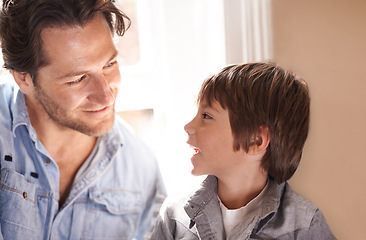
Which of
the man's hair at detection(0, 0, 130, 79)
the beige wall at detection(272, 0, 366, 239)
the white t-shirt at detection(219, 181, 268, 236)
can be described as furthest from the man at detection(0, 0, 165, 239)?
the beige wall at detection(272, 0, 366, 239)

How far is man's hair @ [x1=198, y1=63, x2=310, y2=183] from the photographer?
1.29 metres

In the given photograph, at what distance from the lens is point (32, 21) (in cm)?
141

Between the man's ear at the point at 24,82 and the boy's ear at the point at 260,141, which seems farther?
the man's ear at the point at 24,82

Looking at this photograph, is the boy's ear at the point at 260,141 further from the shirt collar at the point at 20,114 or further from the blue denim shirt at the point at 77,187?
the shirt collar at the point at 20,114

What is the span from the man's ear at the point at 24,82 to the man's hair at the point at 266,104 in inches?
23.0

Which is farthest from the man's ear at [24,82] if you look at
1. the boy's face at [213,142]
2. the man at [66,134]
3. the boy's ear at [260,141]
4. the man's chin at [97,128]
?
the boy's ear at [260,141]

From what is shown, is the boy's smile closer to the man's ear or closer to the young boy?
the young boy

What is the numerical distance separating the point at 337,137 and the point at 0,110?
42.9 inches

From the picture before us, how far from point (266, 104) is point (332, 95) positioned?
0.26m

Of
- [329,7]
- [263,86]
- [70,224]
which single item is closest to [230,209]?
[263,86]

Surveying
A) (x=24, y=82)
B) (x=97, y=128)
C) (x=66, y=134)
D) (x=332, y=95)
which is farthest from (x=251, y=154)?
(x=24, y=82)

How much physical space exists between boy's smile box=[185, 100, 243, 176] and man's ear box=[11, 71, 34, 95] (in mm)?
552

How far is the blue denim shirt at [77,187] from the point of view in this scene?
145 cm

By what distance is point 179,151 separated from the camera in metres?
1.78
